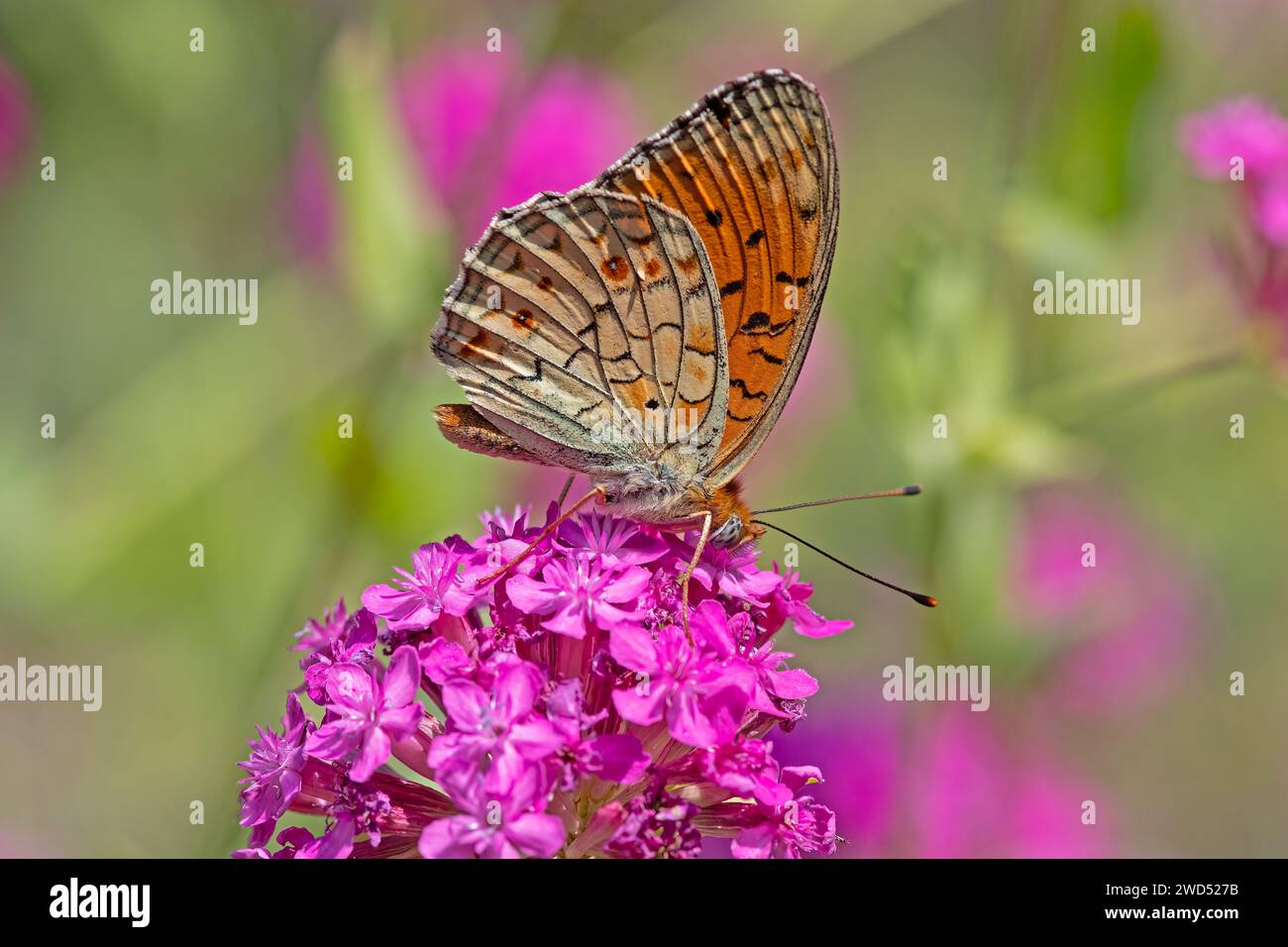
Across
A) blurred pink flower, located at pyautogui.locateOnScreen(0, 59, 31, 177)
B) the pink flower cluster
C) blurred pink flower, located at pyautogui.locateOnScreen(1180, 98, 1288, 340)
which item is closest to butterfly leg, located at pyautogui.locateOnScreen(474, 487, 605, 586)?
the pink flower cluster

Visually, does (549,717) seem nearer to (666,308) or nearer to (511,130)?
(666,308)

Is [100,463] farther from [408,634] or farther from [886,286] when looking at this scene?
[886,286]

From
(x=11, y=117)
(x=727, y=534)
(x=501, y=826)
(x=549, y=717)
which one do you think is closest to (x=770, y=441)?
(x=727, y=534)

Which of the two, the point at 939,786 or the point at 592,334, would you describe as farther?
the point at 939,786

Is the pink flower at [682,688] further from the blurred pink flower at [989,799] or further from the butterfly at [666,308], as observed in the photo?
the blurred pink flower at [989,799]

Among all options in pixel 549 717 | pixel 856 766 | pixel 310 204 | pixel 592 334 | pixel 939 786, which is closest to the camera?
pixel 549 717

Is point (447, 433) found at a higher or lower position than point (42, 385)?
lower

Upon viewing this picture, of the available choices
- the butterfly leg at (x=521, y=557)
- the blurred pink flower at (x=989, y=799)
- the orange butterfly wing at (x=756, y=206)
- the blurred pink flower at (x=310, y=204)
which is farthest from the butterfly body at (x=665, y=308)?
the blurred pink flower at (x=310, y=204)
